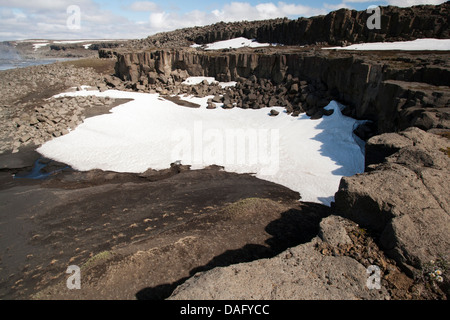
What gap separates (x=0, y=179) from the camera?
56.6ft

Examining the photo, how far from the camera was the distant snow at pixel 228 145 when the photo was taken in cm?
1764

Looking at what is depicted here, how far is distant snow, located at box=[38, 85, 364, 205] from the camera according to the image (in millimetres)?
17641

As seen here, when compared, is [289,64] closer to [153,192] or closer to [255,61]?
[255,61]

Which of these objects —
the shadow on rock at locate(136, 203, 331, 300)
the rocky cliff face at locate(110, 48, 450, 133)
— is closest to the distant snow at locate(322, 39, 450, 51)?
the rocky cliff face at locate(110, 48, 450, 133)

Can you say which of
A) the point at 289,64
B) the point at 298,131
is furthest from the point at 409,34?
the point at 298,131

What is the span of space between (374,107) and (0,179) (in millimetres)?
28474

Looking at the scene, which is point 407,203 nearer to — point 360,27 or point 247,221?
point 247,221

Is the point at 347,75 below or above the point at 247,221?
above

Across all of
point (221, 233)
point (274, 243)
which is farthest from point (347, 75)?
point (221, 233)

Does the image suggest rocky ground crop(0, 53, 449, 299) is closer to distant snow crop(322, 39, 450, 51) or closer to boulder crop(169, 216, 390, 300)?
boulder crop(169, 216, 390, 300)

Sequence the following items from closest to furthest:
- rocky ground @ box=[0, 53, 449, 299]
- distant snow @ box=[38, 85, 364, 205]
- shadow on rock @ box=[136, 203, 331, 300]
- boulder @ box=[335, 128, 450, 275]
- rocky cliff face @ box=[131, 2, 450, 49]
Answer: rocky ground @ box=[0, 53, 449, 299] < boulder @ box=[335, 128, 450, 275] < shadow on rock @ box=[136, 203, 331, 300] < distant snow @ box=[38, 85, 364, 205] < rocky cliff face @ box=[131, 2, 450, 49]

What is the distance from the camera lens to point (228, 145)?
2214cm

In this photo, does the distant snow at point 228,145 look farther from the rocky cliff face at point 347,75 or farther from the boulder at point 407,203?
the boulder at point 407,203

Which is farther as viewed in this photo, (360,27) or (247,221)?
(360,27)
